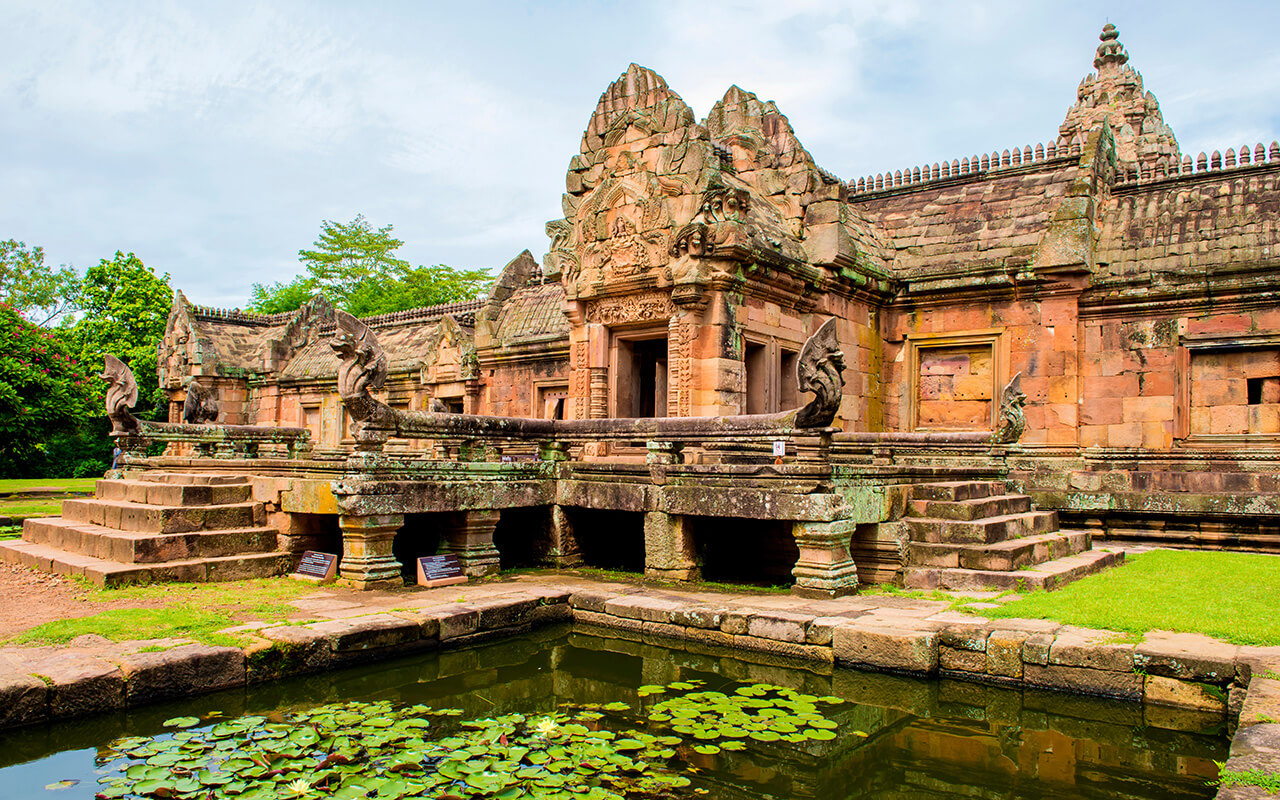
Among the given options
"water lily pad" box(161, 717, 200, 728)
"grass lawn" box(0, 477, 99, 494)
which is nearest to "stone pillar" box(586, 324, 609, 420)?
"water lily pad" box(161, 717, 200, 728)

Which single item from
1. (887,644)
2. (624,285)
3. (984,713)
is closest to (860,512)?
(887,644)

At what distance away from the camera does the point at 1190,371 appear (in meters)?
11.9

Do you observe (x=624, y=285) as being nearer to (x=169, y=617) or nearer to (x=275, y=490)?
(x=275, y=490)

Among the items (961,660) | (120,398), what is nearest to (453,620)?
(961,660)

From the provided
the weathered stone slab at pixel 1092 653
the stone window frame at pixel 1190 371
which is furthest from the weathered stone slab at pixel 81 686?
the stone window frame at pixel 1190 371

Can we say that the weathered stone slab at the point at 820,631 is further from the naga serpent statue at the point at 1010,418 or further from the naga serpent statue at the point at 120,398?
the naga serpent statue at the point at 120,398

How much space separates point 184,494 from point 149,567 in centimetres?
100

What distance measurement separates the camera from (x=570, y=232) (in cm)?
1253

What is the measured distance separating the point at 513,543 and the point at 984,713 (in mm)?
5761

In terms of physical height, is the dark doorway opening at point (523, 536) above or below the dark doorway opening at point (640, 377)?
below

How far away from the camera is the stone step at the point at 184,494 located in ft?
27.4

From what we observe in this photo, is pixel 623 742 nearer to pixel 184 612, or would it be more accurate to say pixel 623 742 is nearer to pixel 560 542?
pixel 184 612

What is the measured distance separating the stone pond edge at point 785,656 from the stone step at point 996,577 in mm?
1478

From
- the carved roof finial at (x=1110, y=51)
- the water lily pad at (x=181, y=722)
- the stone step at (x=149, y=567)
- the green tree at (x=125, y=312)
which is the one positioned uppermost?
the carved roof finial at (x=1110, y=51)
